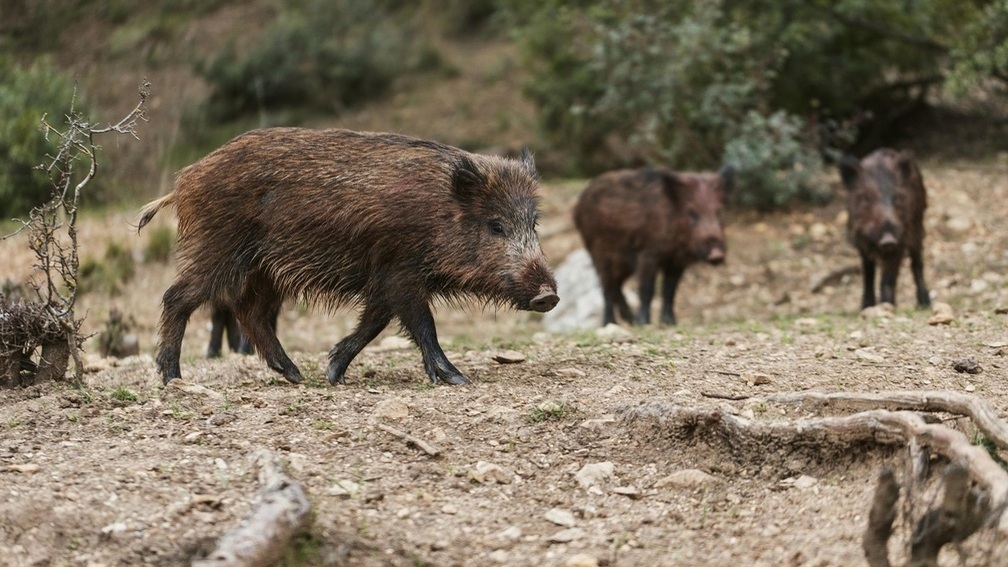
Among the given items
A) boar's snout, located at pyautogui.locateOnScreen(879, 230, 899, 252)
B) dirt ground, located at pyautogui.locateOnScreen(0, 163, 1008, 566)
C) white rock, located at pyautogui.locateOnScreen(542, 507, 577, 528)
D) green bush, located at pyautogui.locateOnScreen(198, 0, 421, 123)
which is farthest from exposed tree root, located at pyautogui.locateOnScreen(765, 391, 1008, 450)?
green bush, located at pyautogui.locateOnScreen(198, 0, 421, 123)

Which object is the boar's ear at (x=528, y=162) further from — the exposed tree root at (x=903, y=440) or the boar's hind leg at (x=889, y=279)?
the boar's hind leg at (x=889, y=279)

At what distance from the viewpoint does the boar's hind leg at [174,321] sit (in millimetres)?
6500

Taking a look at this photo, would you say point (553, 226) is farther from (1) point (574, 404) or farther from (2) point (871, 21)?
(1) point (574, 404)

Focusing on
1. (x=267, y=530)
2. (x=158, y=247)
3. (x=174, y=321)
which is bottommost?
(x=267, y=530)

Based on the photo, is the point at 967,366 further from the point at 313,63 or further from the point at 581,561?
the point at 313,63

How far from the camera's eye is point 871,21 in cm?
1412

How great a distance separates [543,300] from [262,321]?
5.43 feet

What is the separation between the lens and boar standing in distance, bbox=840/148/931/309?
9969 millimetres

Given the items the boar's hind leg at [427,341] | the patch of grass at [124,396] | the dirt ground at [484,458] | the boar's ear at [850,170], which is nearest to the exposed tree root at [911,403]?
the dirt ground at [484,458]

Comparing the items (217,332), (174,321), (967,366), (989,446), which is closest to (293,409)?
(174,321)

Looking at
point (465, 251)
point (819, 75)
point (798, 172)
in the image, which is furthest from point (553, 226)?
point (465, 251)

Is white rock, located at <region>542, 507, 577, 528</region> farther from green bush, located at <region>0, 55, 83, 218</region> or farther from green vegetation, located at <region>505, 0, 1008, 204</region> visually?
green bush, located at <region>0, 55, 83, 218</region>

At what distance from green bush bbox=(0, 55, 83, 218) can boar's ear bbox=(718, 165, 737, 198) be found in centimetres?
652

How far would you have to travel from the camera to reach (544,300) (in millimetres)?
6434
